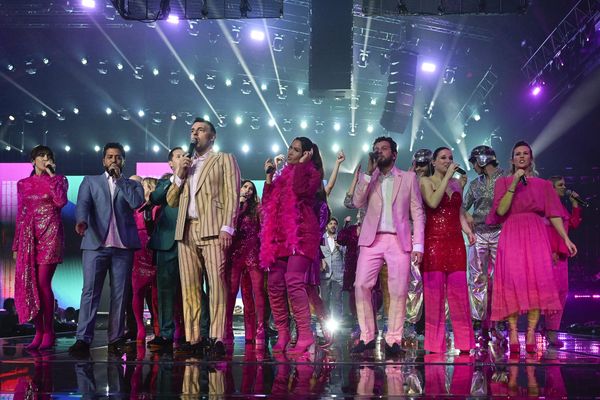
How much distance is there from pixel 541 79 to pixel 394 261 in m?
8.08

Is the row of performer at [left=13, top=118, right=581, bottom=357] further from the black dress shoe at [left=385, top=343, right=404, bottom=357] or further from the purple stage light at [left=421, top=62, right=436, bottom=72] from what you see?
the purple stage light at [left=421, top=62, right=436, bottom=72]

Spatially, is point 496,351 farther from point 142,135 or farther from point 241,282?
point 142,135

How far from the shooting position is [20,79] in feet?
46.9

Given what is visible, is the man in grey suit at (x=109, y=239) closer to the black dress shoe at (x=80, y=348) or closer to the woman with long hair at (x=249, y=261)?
the black dress shoe at (x=80, y=348)

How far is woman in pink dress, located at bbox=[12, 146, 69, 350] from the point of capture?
5.66m

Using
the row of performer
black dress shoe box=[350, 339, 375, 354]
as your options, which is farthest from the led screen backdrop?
black dress shoe box=[350, 339, 375, 354]

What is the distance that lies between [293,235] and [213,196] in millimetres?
668

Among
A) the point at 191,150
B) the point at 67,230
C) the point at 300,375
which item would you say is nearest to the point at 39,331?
the point at 191,150

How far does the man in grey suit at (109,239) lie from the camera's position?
17.7 ft

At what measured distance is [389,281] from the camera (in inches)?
199

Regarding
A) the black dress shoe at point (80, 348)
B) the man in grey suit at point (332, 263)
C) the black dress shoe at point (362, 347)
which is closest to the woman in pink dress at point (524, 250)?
the black dress shoe at point (362, 347)

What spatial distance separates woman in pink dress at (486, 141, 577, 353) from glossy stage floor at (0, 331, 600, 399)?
350 millimetres

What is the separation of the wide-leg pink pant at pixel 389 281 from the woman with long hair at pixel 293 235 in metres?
0.40

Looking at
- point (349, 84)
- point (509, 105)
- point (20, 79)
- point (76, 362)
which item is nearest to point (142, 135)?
point (20, 79)
